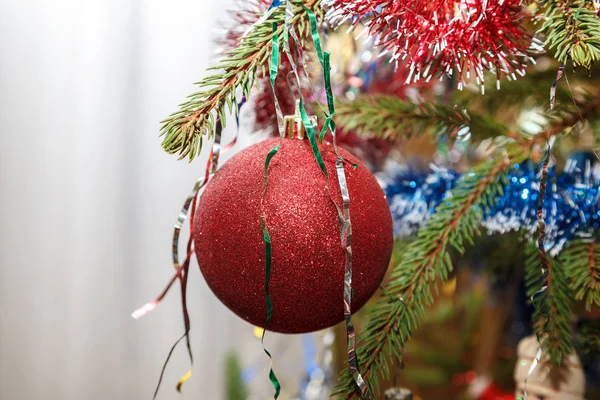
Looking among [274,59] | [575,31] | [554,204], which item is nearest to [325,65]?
[274,59]

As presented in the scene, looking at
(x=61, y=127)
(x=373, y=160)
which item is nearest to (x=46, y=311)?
(x=61, y=127)

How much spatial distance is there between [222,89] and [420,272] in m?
0.23

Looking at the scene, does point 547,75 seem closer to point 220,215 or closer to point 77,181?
point 220,215

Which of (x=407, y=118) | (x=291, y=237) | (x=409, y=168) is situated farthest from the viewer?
(x=409, y=168)

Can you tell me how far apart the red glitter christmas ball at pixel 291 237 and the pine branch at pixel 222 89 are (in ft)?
0.13

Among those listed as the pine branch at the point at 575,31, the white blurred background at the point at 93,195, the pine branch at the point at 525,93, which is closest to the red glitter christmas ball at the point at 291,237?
the pine branch at the point at 575,31

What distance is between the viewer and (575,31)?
334mm

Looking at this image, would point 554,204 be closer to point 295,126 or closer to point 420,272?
point 420,272

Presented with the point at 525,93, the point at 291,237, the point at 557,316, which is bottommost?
the point at 557,316

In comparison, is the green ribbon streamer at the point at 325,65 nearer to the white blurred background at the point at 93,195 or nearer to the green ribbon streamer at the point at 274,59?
the green ribbon streamer at the point at 274,59

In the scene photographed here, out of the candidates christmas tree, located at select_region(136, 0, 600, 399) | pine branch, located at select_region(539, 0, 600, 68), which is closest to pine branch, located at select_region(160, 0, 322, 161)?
christmas tree, located at select_region(136, 0, 600, 399)

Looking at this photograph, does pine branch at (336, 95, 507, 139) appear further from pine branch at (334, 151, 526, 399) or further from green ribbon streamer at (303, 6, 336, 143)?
green ribbon streamer at (303, 6, 336, 143)

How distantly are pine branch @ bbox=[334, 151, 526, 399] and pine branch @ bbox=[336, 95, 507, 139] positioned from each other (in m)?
0.04

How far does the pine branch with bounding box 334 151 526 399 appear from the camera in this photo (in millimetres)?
405
